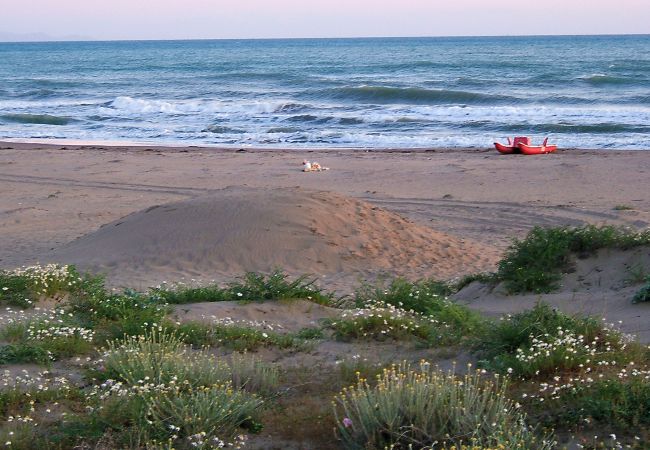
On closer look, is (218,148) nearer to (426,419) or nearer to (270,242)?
(270,242)

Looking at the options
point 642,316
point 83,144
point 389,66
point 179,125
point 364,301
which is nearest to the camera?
point 642,316

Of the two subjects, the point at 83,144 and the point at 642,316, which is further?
the point at 83,144

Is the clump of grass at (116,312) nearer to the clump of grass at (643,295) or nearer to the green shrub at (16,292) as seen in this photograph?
the green shrub at (16,292)

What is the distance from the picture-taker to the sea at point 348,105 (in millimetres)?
25906

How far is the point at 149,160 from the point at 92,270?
10236mm

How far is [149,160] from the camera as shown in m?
19.5

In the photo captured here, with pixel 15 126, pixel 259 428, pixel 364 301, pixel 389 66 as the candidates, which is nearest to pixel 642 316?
pixel 364 301

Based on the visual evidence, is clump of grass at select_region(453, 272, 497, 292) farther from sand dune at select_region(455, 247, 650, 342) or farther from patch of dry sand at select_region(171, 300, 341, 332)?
patch of dry sand at select_region(171, 300, 341, 332)

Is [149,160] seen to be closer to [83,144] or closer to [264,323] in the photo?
[83,144]

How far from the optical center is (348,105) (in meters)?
34.5

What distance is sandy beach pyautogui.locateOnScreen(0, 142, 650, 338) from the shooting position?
32.6 ft

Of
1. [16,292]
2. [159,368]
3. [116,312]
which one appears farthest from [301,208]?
[159,368]

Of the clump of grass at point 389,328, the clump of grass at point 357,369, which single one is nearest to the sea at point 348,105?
the clump of grass at point 389,328

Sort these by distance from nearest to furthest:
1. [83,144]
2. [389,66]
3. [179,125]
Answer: [83,144] → [179,125] → [389,66]
